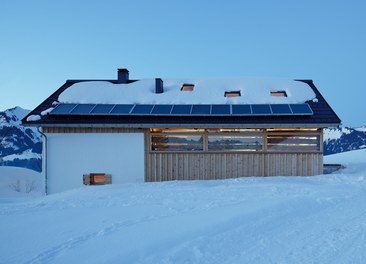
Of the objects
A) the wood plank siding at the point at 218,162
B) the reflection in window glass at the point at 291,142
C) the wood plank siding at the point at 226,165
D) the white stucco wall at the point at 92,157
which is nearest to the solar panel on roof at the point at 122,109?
the wood plank siding at the point at 218,162

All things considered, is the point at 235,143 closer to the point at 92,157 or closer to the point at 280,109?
the point at 280,109

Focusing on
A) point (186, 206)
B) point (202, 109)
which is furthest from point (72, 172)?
point (186, 206)

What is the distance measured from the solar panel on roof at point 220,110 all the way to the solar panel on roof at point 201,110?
6.7 inches

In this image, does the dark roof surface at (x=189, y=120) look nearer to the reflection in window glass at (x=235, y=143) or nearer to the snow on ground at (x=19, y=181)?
the reflection in window glass at (x=235, y=143)

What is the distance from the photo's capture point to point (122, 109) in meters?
11.2

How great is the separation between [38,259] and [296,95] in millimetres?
11774

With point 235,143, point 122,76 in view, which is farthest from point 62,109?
point 235,143

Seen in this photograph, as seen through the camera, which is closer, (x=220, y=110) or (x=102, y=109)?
(x=220, y=110)

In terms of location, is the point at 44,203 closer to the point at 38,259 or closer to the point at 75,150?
the point at 38,259

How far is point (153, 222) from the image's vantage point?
15.9 ft

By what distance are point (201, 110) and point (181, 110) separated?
826 millimetres

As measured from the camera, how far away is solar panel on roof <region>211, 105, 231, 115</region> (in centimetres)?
1094

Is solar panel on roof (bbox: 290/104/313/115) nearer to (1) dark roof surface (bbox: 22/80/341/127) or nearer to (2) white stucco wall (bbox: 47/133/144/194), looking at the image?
(1) dark roof surface (bbox: 22/80/341/127)

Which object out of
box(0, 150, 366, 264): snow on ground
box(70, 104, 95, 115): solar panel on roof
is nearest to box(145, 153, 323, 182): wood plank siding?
box(70, 104, 95, 115): solar panel on roof
